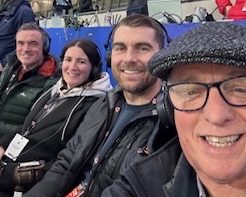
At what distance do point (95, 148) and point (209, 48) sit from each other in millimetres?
1227

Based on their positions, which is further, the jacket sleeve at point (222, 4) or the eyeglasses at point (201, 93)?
the jacket sleeve at point (222, 4)

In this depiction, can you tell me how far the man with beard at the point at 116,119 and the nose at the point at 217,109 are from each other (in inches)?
34.5

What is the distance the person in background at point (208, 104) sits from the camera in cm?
100

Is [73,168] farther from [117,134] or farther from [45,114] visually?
[45,114]

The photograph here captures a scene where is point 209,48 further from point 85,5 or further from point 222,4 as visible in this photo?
point 85,5

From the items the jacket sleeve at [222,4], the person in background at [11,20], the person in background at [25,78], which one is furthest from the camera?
the jacket sleeve at [222,4]

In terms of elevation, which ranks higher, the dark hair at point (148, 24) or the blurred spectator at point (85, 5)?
the dark hair at point (148, 24)

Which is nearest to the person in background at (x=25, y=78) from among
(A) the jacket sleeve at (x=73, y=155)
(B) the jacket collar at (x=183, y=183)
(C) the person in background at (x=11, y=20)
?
(A) the jacket sleeve at (x=73, y=155)

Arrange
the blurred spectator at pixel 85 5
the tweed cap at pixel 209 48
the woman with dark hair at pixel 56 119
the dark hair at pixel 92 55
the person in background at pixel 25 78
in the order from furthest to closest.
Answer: the blurred spectator at pixel 85 5 → the person in background at pixel 25 78 → the dark hair at pixel 92 55 → the woman with dark hair at pixel 56 119 → the tweed cap at pixel 209 48

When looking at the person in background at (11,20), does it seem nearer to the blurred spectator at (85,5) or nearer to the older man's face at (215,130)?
the older man's face at (215,130)

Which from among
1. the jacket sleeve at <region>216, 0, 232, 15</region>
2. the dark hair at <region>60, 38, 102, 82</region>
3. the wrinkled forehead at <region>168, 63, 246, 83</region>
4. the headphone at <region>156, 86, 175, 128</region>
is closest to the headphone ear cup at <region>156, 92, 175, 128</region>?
the headphone at <region>156, 86, 175, 128</region>

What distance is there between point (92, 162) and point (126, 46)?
58 cm

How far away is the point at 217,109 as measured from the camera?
1.03 metres

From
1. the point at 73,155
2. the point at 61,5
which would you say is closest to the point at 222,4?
the point at 73,155
